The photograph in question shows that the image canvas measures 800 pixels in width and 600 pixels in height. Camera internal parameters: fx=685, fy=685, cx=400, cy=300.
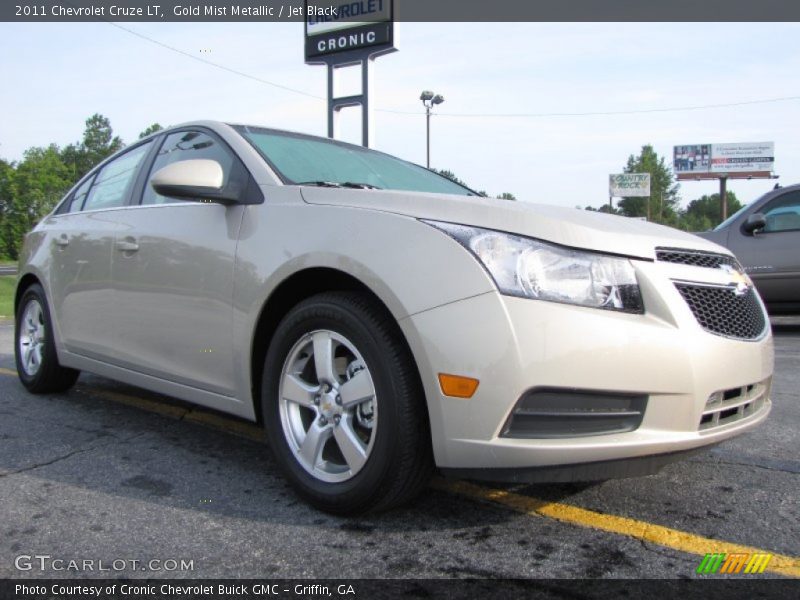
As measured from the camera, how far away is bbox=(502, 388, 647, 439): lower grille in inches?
79.0

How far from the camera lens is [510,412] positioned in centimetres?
200

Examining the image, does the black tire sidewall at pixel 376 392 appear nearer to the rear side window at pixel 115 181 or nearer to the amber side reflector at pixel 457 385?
the amber side reflector at pixel 457 385

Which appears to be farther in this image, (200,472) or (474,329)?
(200,472)

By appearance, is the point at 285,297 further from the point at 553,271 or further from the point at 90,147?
the point at 90,147

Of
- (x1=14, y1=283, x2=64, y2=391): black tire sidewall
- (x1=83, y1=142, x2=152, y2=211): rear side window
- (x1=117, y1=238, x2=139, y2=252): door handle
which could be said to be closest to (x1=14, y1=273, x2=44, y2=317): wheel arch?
(x1=14, y1=283, x2=64, y2=391): black tire sidewall

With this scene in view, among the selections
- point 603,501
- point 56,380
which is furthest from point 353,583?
point 56,380

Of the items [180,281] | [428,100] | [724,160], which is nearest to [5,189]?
[428,100]

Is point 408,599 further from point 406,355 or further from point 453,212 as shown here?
point 453,212

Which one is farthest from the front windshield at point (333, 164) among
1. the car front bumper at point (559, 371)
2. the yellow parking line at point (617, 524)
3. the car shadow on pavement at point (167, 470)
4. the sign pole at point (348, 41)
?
the sign pole at point (348, 41)

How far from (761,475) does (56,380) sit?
153 inches

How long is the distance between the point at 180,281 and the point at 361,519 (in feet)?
4.32

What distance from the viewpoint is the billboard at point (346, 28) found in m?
14.3

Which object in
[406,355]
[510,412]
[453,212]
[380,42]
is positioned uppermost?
[380,42]

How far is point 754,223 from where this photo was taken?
25.0 ft
